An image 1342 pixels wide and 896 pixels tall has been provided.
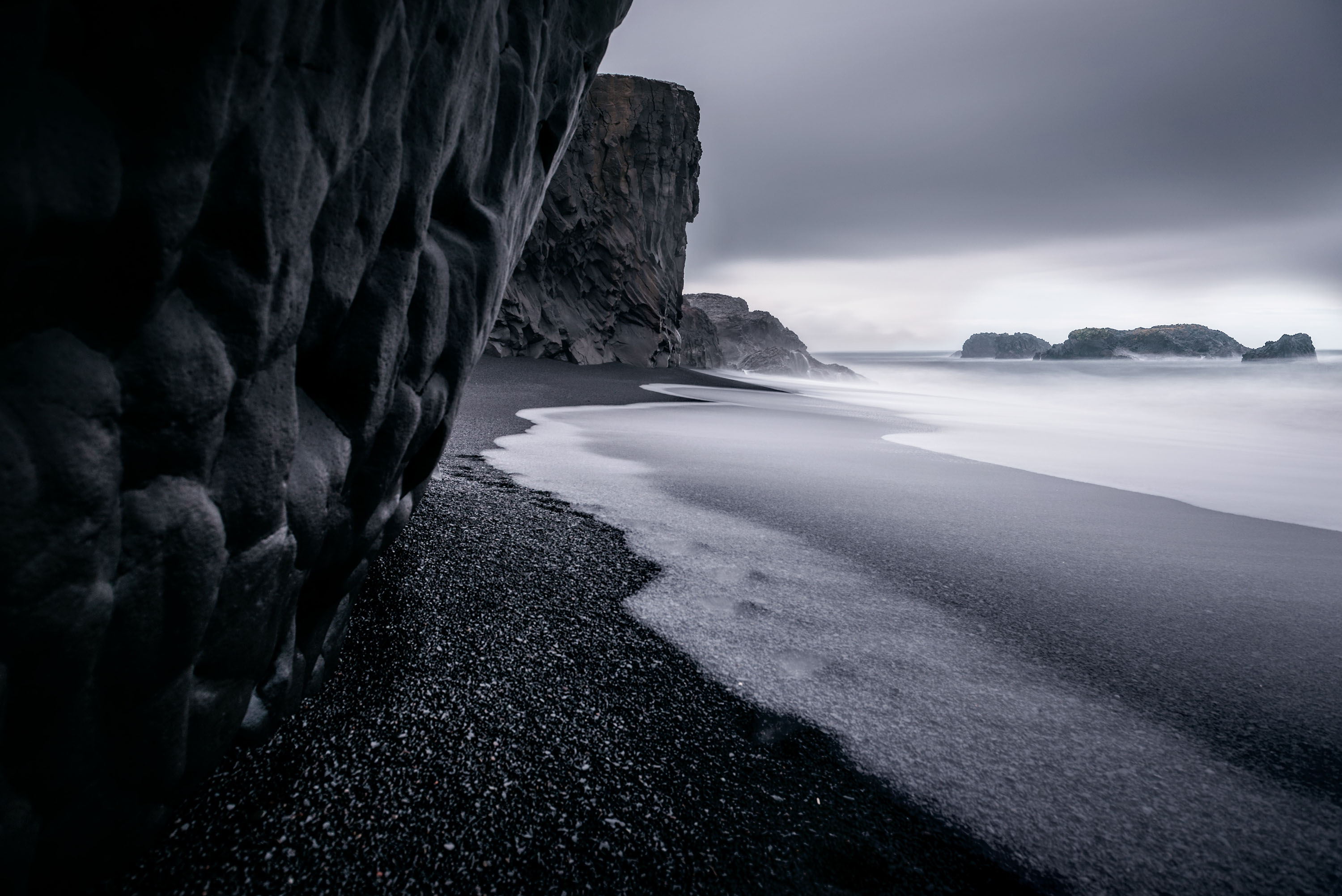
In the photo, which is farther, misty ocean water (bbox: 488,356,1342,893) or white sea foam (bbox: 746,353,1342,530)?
white sea foam (bbox: 746,353,1342,530)

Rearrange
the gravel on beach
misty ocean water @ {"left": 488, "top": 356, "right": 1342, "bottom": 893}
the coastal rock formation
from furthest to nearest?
the coastal rock formation, misty ocean water @ {"left": 488, "top": 356, "right": 1342, "bottom": 893}, the gravel on beach

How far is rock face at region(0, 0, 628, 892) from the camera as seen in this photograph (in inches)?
23.1

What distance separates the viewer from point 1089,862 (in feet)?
3.24

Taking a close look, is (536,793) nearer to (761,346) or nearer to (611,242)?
(611,242)

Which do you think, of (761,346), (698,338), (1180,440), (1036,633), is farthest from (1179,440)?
(761,346)

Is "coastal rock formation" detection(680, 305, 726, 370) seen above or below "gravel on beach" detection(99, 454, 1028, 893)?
above

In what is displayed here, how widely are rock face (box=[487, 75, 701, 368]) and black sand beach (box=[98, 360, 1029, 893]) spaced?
1303cm

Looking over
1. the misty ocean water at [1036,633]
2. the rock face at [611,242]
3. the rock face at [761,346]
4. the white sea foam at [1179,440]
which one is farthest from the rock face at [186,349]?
the rock face at [761,346]

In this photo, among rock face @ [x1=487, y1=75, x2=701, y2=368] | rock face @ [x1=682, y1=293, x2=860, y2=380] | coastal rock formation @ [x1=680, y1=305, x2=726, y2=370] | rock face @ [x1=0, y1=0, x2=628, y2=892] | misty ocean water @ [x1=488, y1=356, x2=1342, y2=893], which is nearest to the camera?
rock face @ [x1=0, y1=0, x2=628, y2=892]

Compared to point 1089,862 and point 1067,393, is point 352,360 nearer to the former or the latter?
point 1089,862

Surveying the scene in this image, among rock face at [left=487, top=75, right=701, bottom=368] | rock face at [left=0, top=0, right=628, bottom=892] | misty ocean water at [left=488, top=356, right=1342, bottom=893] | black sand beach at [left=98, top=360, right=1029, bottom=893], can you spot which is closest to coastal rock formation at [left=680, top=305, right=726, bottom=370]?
rock face at [left=487, top=75, right=701, bottom=368]

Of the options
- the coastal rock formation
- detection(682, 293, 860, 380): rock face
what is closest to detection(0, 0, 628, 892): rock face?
the coastal rock formation

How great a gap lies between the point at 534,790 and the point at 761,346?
4864 cm

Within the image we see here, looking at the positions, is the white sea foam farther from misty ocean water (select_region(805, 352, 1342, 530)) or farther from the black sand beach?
the black sand beach
